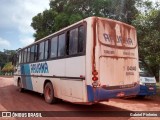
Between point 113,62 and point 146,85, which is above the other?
point 113,62

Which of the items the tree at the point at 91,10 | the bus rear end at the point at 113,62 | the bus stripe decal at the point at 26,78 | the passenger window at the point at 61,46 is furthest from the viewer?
the tree at the point at 91,10

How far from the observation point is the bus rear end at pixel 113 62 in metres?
8.26

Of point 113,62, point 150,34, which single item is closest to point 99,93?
point 113,62

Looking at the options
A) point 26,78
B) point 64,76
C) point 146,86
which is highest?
point 64,76

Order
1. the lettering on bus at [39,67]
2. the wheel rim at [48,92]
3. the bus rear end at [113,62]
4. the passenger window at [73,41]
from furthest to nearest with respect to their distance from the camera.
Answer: the lettering on bus at [39,67], the wheel rim at [48,92], the passenger window at [73,41], the bus rear end at [113,62]

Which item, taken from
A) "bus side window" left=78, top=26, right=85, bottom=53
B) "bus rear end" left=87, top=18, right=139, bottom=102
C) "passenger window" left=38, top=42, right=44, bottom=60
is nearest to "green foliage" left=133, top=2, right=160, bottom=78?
"bus rear end" left=87, top=18, right=139, bottom=102

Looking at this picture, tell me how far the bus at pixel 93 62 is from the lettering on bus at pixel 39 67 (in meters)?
0.58

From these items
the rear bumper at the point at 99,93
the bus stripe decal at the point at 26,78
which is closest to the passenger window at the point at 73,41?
the rear bumper at the point at 99,93

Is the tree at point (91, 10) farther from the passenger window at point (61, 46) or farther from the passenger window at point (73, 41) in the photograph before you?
the passenger window at point (73, 41)

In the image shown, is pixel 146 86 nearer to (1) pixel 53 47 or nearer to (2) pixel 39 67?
Answer: (1) pixel 53 47

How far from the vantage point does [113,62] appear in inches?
348

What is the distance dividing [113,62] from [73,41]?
1.78 meters

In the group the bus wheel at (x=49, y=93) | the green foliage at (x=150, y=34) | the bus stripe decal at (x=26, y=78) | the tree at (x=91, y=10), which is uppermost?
the tree at (x=91, y=10)

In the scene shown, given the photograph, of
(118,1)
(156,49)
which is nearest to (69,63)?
(156,49)
